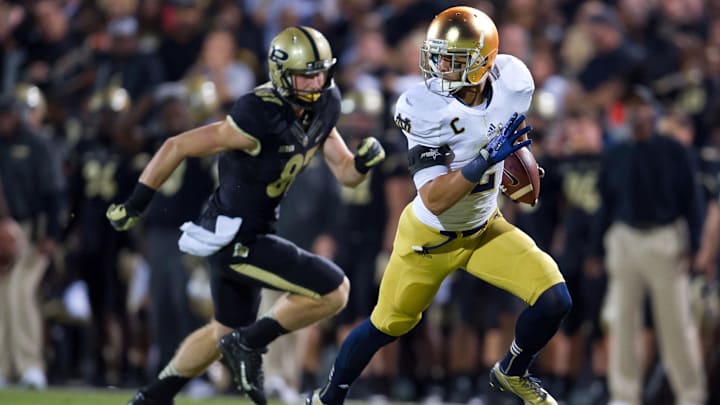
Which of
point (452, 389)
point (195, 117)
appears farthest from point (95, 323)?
point (452, 389)

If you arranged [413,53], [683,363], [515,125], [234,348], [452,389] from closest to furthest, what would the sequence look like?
[515,125] < [234,348] < [683,363] < [452,389] < [413,53]

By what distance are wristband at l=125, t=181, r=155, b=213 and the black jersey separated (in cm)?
39

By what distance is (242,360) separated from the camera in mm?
7211

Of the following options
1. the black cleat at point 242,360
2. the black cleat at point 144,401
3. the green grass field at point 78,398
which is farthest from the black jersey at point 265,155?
the green grass field at point 78,398

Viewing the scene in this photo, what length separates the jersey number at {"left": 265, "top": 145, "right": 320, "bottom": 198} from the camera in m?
7.28

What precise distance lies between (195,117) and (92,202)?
1073 millimetres

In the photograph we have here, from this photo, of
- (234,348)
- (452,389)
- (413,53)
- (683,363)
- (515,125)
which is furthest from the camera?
(413,53)

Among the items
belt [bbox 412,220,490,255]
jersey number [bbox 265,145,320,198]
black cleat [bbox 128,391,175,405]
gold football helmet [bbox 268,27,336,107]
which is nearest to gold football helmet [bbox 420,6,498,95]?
belt [bbox 412,220,490,255]

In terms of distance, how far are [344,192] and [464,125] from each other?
4.04 metres

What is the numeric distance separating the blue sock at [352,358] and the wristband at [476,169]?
3.36 ft

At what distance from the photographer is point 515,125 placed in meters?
6.18

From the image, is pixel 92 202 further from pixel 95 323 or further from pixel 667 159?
pixel 667 159

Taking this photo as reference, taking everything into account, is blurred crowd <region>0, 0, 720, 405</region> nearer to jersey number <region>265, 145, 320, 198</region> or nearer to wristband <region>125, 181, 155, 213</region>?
jersey number <region>265, 145, 320, 198</region>

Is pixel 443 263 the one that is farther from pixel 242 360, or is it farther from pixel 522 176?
pixel 242 360
